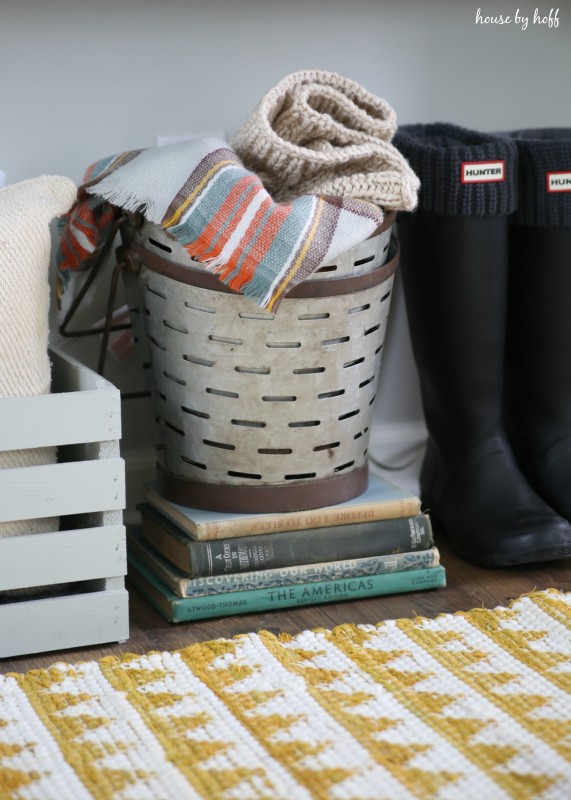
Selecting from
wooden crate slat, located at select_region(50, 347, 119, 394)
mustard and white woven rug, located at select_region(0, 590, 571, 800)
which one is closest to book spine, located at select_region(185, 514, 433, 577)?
mustard and white woven rug, located at select_region(0, 590, 571, 800)

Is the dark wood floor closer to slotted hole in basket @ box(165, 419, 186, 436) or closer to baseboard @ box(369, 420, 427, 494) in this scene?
slotted hole in basket @ box(165, 419, 186, 436)

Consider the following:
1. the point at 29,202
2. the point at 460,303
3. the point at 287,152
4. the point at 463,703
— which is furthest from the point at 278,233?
the point at 463,703

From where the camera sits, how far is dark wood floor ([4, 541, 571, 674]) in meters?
1.06

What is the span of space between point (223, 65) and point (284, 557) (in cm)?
67

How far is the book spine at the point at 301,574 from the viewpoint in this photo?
1.12m

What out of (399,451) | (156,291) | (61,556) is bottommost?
(399,451)

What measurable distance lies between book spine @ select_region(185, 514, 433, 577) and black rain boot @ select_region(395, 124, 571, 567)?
0.11 meters

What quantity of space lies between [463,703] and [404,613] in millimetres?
223

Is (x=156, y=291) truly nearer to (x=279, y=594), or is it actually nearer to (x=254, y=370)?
(x=254, y=370)

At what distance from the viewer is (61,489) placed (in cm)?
101

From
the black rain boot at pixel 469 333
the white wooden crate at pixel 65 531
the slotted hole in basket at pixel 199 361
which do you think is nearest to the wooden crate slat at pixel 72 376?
the white wooden crate at pixel 65 531

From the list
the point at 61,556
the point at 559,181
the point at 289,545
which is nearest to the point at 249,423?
the point at 289,545

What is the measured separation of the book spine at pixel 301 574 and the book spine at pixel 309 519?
0.04 metres

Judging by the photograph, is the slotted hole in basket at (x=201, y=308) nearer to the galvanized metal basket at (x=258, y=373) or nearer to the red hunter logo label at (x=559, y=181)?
the galvanized metal basket at (x=258, y=373)
